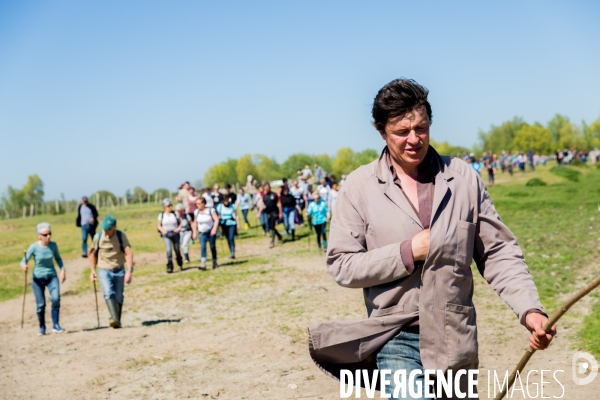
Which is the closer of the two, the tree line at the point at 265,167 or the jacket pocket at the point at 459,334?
the jacket pocket at the point at 459,334

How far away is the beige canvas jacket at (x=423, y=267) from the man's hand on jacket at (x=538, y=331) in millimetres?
60

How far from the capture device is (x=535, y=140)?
3962 inches

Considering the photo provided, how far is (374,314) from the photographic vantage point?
11.3 feet

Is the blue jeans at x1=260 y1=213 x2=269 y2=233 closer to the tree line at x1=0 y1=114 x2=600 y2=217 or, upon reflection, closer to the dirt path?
the dirt path

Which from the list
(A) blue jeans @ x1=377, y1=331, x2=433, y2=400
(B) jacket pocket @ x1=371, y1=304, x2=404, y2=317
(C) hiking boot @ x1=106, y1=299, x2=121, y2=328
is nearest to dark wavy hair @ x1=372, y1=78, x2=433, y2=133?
(B) jacket pocket @ x1=371, y1=304, x2=404, y2=317

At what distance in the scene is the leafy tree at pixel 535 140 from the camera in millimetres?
100000

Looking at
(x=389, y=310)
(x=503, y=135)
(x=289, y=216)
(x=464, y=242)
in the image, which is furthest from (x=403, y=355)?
(x=503, y=135)

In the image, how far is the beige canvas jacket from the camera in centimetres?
326

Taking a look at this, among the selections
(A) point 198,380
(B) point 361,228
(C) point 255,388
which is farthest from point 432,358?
(A) point 198,380

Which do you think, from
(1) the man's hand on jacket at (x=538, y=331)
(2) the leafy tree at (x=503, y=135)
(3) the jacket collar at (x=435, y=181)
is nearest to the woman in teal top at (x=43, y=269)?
(3) the jacket collar at (x=435, y=181)

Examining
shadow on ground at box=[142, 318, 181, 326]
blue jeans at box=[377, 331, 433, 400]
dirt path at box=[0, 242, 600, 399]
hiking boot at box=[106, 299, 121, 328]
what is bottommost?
shadow on ground at box=[142, 318, 181, 326]

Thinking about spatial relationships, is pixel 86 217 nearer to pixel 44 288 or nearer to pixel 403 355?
pixel 44 288

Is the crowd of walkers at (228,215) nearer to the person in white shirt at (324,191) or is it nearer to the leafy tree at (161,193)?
the person in white shirt at (324,191)

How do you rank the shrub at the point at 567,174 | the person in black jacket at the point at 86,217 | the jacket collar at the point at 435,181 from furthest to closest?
the shrub at the point at 567,174 → the person in black jacket at the point at 86,217 → the jacket collar at the point at 435,181
